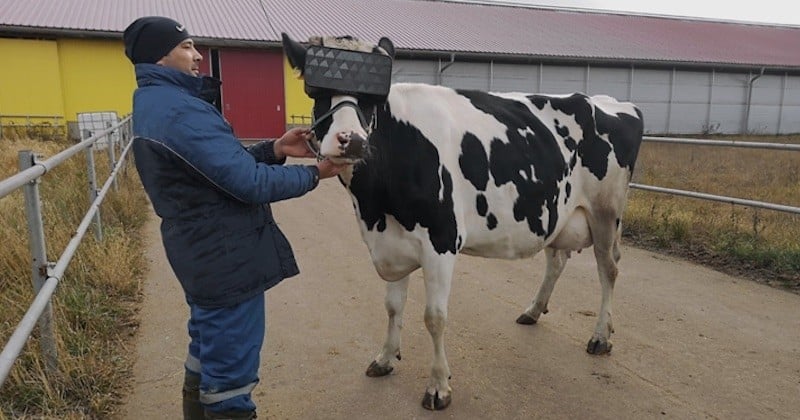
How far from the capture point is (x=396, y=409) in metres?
3.14

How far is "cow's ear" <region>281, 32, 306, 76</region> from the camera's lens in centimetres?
Result: 259

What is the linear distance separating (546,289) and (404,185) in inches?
72.2

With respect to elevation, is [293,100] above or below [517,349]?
above

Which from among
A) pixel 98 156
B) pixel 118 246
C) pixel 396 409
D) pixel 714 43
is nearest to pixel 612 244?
pixel 396 409

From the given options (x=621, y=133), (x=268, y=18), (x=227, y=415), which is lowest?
(x=227, y=415)

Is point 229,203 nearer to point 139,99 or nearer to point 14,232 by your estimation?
point 139,99

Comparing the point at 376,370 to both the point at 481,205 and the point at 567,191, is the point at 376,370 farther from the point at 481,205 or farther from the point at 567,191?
the point at 567,191

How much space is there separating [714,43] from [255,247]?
34.0 metres

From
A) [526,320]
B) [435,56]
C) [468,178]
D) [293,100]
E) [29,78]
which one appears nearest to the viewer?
[468,178]

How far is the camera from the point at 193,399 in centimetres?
257

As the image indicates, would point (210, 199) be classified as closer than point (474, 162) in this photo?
Yes

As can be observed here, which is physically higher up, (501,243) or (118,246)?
(501,243)

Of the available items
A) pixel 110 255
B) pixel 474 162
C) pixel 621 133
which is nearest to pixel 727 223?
pixel 621 133

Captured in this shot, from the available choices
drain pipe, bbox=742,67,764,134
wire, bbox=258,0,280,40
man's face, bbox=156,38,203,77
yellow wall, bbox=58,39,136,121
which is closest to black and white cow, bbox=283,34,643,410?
man's face, bbox=156,38,203,77
